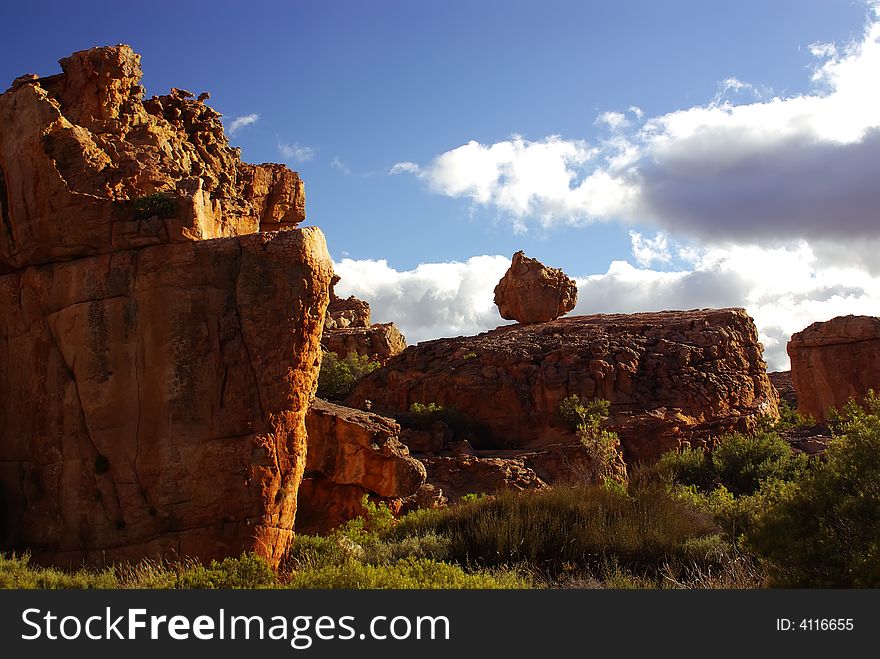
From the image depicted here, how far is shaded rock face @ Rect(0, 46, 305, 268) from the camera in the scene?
15891 millimetres

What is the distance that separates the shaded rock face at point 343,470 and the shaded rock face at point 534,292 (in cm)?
2893

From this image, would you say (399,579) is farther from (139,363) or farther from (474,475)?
(474,475)

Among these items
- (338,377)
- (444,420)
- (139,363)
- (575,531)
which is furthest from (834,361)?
(139,363)

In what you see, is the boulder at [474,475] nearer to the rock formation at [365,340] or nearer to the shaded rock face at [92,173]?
the shaded rock face at [92,173]

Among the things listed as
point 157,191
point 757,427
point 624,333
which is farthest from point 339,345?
point 157,191

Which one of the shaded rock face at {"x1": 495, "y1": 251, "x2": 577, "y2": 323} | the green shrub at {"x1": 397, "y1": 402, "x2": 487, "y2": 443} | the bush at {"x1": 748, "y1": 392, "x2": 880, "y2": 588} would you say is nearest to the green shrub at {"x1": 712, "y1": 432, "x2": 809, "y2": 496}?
the green shrub at {"x1": 397, "y1": 402, "x2": 487, "y2": 443}

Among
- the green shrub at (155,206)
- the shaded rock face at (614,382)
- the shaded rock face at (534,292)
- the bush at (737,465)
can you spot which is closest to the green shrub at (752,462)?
the bush at (737,465)

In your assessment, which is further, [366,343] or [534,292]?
[366,343]

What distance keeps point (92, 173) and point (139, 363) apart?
4211 mm

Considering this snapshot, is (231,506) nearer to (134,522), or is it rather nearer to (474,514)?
(134,522)

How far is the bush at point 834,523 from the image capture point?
385 inches

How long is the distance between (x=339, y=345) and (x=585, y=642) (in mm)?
46344

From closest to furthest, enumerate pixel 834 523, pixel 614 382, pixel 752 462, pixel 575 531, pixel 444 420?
pixel 834 523 < pixel 575 531 < pixel 752 462 < pixel 444 420 < pixel 614 382

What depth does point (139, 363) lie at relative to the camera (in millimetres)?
15094
